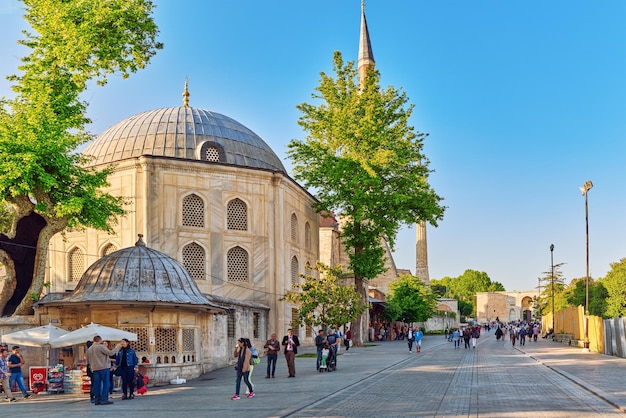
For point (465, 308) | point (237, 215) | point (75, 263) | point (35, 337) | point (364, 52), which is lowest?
point (465, 308)

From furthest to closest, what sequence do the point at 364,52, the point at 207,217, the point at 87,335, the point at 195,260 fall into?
the point at 364,52
the point at 207,217
the point at 195,260
the point at 87,335

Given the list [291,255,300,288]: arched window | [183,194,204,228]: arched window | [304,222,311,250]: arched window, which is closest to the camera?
[183,194,204,228]: arched window

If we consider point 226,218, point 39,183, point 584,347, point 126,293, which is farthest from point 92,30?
point 584,347

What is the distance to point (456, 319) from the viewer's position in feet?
343

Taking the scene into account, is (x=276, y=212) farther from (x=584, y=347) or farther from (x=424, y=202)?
(x=584, y=347)

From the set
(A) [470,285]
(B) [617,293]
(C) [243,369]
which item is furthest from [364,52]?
(A) [470,285]

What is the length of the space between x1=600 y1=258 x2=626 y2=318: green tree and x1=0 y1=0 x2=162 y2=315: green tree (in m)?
34.9

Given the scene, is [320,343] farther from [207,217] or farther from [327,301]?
A: [207,217]

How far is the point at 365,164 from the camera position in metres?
37.0

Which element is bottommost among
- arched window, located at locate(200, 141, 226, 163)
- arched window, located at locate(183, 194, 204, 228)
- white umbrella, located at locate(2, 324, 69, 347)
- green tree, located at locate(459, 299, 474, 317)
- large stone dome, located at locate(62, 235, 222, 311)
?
green tree, located at locate(459, 299, 474, 317)

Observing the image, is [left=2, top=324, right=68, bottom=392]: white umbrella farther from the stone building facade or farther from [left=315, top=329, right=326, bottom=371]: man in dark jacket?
the stone building facade

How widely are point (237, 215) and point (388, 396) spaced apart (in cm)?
2049

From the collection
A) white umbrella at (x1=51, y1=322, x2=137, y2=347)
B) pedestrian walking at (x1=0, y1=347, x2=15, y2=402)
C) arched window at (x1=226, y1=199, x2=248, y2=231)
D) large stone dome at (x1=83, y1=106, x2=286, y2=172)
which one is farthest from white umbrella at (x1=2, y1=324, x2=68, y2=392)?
large stone dome at (x1=83, y1=106, x2=286, y2=172)

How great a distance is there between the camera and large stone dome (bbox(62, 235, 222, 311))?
19.3 m
